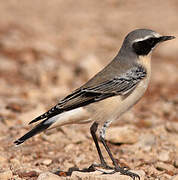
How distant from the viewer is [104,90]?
292 inches

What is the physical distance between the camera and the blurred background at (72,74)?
817 cm

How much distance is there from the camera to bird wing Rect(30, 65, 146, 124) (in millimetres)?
7258

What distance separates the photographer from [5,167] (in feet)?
24.1

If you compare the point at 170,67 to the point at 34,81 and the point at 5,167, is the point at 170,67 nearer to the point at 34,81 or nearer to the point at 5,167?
the point at 34,81

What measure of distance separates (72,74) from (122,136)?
4.92 m

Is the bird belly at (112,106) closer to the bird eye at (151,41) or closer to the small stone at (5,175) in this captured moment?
the bird eye at (151,41)

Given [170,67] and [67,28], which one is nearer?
[170,67]

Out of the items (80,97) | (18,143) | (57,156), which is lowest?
(57,156)

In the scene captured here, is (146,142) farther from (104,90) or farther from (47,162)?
(47,162)

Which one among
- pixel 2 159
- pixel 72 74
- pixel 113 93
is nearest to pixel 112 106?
pixel 113 93

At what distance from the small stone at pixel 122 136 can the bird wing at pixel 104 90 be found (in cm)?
151

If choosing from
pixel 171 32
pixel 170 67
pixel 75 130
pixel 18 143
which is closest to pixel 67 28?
pixel 171 32

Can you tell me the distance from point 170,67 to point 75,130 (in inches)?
236

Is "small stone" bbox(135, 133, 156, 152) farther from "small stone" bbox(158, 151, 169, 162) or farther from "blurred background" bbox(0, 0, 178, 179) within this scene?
"small stone" bbox(158, 151, 169, 162)
